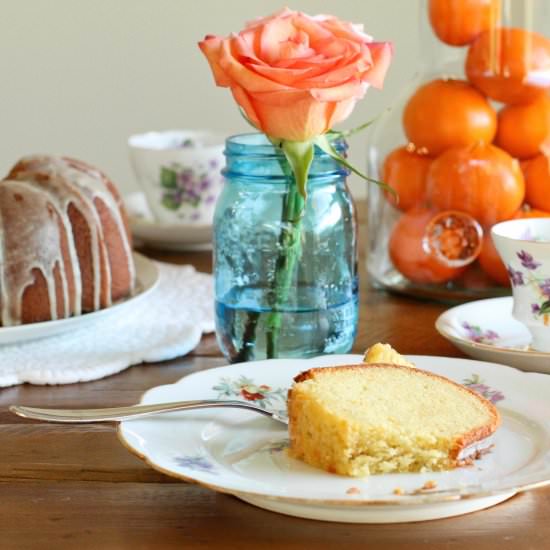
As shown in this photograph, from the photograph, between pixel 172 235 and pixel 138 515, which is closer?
pixel 138 515

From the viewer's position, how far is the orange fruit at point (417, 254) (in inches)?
41.4

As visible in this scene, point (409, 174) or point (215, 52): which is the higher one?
point (215, 52)

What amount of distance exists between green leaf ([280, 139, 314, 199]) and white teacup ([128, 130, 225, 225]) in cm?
56

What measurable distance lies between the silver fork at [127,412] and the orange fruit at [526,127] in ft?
1.50

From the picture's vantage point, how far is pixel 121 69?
2.48 metres

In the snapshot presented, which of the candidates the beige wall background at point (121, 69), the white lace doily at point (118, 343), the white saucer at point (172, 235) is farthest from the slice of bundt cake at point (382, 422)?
the beige wall background at point (121, 69)

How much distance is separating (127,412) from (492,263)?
1.61 ft

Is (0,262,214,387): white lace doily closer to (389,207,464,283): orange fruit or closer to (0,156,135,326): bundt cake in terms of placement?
(0,156,135,326): bundt cake

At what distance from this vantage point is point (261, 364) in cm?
→ 77

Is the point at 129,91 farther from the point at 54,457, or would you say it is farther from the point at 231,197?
the point at 54,457

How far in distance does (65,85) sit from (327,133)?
183 centimetres

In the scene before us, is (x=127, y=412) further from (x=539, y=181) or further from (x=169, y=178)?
(x=169, y=178)

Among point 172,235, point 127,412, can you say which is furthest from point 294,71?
point 172,235

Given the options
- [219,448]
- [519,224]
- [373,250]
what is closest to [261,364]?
[219,448]
